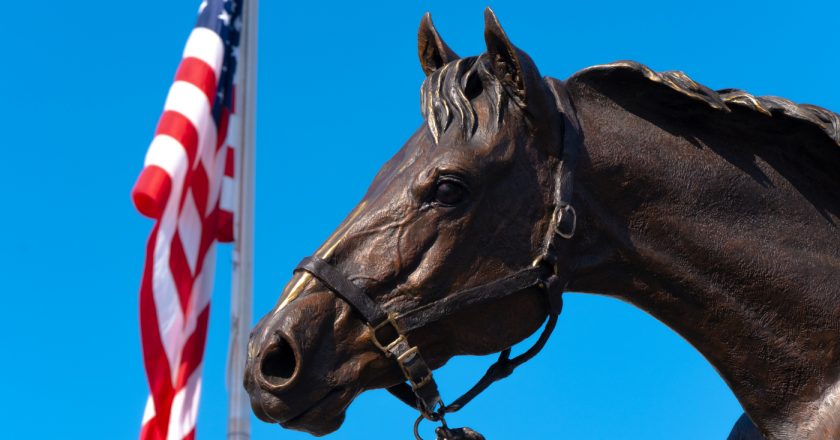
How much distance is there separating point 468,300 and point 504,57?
37.5 inches

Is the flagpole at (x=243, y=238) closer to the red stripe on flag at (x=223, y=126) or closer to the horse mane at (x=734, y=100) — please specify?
the red stripe on flag at (x=223, y=126)

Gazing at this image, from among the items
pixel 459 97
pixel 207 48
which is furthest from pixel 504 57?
pixel 207 48

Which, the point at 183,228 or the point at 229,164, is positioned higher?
the point at 229,164

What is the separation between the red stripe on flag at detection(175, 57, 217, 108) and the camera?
10984 millimetres

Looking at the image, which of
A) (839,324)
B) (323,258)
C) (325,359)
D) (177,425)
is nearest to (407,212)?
(323,258)

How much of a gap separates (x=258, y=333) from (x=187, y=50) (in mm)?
7899

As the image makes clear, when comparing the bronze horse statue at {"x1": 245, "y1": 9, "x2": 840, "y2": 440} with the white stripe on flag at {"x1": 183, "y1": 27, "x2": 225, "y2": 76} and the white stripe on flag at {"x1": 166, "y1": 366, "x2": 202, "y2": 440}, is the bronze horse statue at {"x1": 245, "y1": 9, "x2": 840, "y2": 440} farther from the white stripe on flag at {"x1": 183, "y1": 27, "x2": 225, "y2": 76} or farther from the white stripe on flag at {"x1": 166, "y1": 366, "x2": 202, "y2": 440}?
the white stripe on flag at {"x1": 183, "y1": 27, "x2": 225, "y2": 76}

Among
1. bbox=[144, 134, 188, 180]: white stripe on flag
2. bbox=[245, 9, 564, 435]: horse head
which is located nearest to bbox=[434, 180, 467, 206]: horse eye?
bbox=[245, 9, 564, 435]: horse head

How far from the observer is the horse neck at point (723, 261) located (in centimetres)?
420

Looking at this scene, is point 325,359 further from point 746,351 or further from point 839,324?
point 839,324

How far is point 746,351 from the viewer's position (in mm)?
4223

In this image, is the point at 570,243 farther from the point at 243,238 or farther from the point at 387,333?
the point at 243,238

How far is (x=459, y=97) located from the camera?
14.3 ft

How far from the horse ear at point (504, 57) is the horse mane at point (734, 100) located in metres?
0.35
